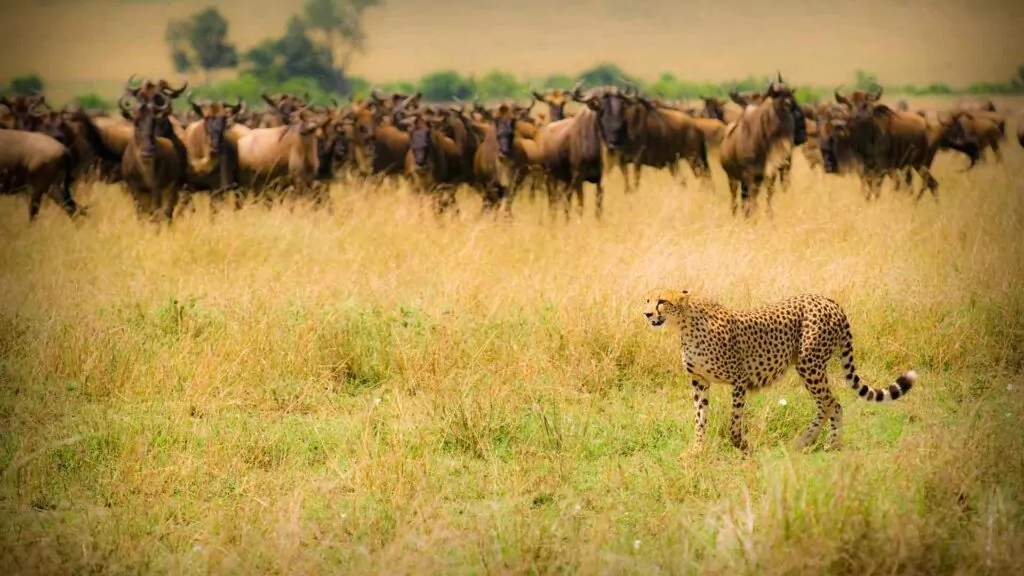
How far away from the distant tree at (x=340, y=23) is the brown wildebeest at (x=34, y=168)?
130 ft

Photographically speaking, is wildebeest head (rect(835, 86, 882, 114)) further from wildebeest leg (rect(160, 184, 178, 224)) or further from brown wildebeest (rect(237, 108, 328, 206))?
wildebeest leg (rect(160, 184, 178, 224))

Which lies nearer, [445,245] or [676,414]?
[676,414]

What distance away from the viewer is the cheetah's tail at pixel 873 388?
17.5 feet

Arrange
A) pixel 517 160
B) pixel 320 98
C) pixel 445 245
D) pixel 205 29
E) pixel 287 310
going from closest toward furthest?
1. pixel 287 310
2. pixel 445 245
3. pixel 517 160
4. pixel 320 98
5. pixel 205 29

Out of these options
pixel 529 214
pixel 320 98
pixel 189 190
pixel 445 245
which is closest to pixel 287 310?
pixel 445 245

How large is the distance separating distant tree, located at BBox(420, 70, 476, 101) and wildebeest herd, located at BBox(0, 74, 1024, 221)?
43.2m

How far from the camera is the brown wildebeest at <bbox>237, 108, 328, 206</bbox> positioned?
15398 millimetres

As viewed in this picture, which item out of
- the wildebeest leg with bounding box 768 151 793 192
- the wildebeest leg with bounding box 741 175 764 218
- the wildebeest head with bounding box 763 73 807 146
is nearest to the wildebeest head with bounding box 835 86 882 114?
the wildebeest leg with bounding box 768 151 793 192

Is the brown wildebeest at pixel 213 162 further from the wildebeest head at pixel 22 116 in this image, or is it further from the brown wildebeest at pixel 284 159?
the wildebeest head at pixel 22 116

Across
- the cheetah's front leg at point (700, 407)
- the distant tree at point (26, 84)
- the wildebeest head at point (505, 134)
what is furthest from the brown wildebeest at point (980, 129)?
the distant tree at point (26, 84)

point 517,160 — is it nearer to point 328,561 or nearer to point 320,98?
point 328,561

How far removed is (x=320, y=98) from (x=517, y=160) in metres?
38.9

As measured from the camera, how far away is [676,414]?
20.4 feet

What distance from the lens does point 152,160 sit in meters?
13.7
